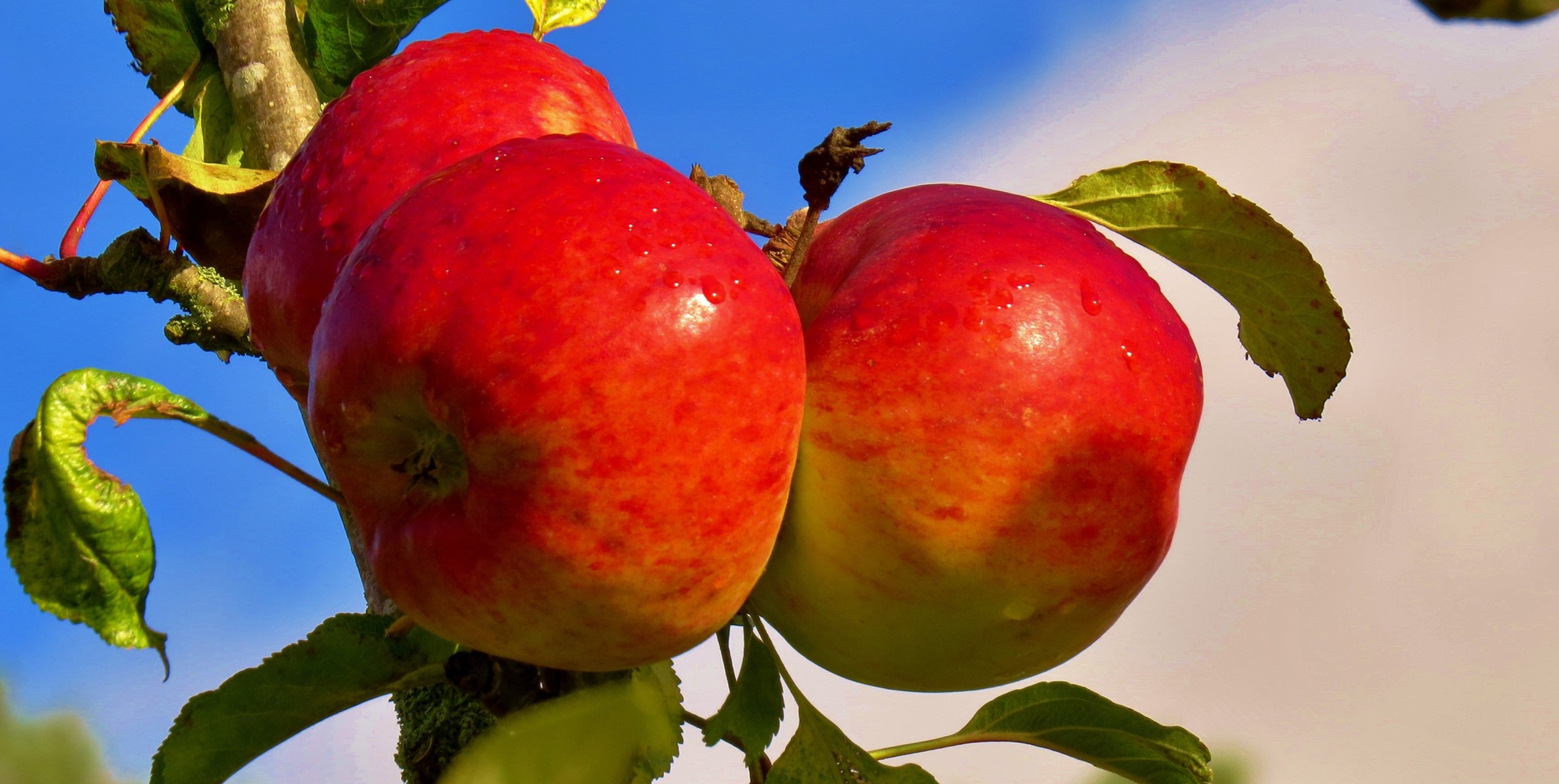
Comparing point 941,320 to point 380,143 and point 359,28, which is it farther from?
point 359,28

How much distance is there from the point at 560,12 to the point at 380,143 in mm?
453

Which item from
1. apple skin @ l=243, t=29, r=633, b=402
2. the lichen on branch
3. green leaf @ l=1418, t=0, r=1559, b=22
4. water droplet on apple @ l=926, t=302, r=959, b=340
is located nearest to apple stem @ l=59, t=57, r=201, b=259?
the lichen on branch

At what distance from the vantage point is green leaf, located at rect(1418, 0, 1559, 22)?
0.95 feet

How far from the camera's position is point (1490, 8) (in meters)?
0.30

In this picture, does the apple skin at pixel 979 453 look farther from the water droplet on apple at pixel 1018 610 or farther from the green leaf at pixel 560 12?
the green leaf at pixel 560 12

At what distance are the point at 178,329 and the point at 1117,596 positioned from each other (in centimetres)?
109

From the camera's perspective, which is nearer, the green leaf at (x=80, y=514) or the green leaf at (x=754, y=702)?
the green leaf at (x=80, y=514)

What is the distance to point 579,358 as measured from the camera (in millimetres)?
746

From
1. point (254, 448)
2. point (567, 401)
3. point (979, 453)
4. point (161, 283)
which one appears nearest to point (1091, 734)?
point (979, 453)

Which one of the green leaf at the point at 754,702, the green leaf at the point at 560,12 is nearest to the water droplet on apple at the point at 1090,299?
the green leaf at the point at 754,702

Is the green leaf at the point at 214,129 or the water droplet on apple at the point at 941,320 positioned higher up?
the green leaf at the point at 214,129

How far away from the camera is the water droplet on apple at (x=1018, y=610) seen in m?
0.92

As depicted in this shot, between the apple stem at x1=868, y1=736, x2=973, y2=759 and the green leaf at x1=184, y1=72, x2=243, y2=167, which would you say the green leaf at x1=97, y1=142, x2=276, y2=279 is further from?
the apple stem at x1=868, y1=736, x2=973, y2=759

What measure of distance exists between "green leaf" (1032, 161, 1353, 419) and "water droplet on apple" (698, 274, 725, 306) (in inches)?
20.7
